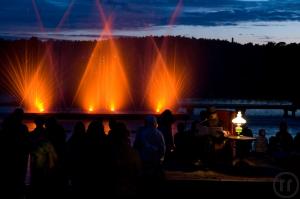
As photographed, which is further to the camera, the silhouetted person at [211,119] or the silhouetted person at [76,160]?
the silhouetted person at [211,119]

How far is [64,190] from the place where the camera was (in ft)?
26.8

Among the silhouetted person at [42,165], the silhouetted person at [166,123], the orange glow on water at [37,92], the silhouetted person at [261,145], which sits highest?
the orange glow on water at [37,92]

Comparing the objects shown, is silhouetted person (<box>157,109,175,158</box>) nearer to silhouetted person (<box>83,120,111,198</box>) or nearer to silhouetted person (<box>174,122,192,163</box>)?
silhouetted person (<box>174,122,192,163</box>)

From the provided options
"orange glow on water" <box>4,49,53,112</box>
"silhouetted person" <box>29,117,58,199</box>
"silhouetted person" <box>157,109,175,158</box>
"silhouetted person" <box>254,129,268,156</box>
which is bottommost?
"silhouetted person" <box>29,117,58,199</box>

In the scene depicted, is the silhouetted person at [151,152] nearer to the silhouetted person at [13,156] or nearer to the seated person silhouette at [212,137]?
the silhouetted person at [13,156]

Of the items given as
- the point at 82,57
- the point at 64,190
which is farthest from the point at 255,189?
the point at 82,57

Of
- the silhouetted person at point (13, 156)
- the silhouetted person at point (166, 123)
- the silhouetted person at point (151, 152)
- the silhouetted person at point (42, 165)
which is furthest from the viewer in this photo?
the silhouetted person at point (166, 123)

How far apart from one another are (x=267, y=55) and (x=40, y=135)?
120 metres

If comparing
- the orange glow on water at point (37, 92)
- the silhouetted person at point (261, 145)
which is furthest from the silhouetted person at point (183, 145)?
the orange glow on water at point (37, 92)

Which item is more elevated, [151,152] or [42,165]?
[151,152]

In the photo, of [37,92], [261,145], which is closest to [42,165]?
[261,145]

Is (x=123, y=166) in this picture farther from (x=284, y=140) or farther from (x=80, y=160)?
(x=284, y=140)

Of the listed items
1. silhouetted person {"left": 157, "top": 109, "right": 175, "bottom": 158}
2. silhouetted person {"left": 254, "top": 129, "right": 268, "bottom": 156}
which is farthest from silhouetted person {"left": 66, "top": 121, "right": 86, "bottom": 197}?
silhouetted person {"left": 254, "top": 129, "right": 268, "bottom": 156}

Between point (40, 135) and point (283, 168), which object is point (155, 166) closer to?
point (40, 135)
